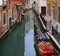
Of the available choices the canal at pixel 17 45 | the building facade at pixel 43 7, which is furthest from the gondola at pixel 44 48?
the building facade at pixel 43 7

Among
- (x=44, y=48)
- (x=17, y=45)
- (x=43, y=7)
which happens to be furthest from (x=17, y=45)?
(x=43, y=7)

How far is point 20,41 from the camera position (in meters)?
15.7

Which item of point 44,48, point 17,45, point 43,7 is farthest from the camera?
point 43,7

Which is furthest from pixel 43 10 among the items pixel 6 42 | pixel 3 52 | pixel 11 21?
pixel 3 52

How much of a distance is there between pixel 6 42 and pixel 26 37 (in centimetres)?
239

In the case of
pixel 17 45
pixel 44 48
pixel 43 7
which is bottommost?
pixel 17 45

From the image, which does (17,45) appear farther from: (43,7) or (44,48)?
(43,7)

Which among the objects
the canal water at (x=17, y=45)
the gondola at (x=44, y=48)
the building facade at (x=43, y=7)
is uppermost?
the building facade at (x=43, y=7)

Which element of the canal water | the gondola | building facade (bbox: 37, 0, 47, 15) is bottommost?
the canal water

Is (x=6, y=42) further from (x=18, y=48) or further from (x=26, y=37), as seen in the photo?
(x=26, y=37)

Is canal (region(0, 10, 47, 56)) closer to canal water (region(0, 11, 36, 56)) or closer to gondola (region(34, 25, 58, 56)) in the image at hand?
canal water (region(0, 11, 36, 56))

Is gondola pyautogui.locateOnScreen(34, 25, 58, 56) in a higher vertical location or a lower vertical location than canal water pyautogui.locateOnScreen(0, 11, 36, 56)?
higher

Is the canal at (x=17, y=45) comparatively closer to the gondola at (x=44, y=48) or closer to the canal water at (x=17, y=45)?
the canal water at (x=17, y=45)

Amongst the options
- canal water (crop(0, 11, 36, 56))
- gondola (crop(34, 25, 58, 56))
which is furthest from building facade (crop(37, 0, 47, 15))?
gondola (crop(34, 25, 58, 56))
